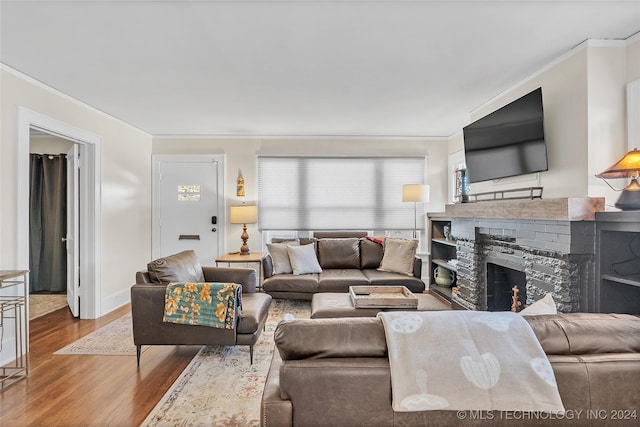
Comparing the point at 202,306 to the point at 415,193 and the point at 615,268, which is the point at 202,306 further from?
the point at 415,193

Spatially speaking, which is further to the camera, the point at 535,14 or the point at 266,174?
the point at 266,174

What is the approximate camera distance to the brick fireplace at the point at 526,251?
2.42 m

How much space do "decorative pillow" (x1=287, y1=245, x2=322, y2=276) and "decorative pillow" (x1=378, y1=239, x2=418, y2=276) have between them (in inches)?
36.0

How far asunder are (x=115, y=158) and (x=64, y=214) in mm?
1550

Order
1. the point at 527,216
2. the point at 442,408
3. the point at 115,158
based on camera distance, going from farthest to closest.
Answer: the point at 115,158
the point at 527,216
the point at 442,408

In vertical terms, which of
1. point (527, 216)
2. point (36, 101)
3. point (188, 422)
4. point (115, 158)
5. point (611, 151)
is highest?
point (36, 101)

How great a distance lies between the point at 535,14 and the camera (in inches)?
84.8

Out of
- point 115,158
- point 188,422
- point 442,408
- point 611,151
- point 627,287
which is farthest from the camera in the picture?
point 115,158

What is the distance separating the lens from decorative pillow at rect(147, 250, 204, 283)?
290cm

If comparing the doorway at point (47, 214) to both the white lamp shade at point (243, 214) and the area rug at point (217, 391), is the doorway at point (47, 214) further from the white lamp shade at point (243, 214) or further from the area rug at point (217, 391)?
the area rug at point (217, 391)

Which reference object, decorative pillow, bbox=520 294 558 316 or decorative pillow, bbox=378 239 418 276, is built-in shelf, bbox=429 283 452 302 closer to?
decorative pillow, bbox=378 239 418 276

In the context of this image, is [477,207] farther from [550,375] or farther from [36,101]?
[36,101]

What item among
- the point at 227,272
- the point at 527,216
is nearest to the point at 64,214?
the point at 227,272

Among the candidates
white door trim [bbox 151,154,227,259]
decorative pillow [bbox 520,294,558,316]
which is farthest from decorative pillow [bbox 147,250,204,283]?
decorative pillow [bbox 520,294,558,316]
